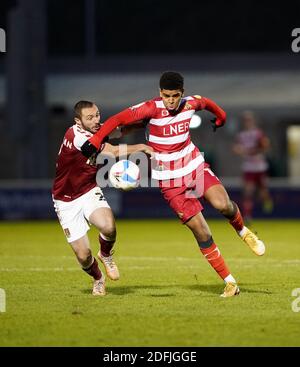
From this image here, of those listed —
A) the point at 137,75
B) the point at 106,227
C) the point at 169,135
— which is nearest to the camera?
the point at 169,135

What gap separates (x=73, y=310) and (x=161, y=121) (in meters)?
2.10

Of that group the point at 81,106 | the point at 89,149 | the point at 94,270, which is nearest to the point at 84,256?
the point at 94,270

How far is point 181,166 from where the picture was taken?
1089 cm

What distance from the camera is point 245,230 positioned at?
11.1 metres

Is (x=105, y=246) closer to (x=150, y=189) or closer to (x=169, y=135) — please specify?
(x=169, y=135)

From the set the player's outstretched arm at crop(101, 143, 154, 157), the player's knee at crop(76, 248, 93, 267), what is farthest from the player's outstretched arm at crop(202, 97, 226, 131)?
the player's knee at crop(76, 248, 93, 267)

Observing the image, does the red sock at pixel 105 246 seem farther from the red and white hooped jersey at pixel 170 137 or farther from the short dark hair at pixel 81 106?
the short dark hair at pixel 81 106

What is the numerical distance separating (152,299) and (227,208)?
1.18 metres

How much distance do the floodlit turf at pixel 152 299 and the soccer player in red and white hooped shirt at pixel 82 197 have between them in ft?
1.46

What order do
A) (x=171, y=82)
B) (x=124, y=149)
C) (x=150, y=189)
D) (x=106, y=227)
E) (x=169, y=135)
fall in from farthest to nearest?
(x=150, y=189) → (x=106, y=227) → (x=169, y=135) → (x=124, y=149) → (x=171, y=82)

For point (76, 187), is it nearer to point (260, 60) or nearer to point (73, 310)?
point (73, 310)

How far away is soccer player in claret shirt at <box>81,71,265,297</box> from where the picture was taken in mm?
10655

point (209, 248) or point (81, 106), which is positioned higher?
point (81, 106)
